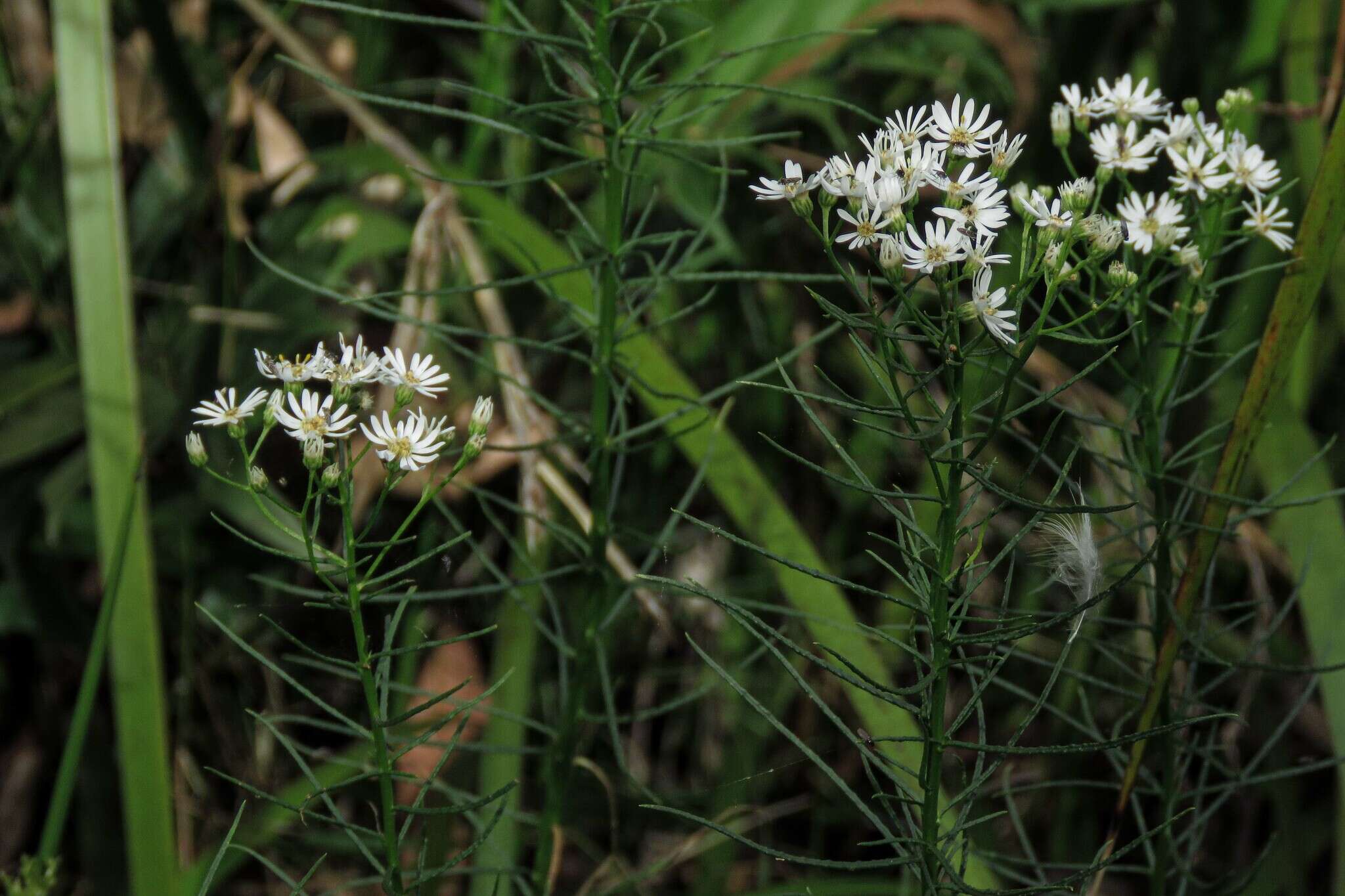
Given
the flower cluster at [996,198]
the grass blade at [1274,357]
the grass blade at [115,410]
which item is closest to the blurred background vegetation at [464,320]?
the grass blade at [115,410]

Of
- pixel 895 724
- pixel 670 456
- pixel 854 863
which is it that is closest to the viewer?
pixel 854 863

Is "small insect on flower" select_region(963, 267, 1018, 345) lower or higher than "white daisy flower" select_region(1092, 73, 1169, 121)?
lower

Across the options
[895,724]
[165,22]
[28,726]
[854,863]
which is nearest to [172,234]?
[165,22]

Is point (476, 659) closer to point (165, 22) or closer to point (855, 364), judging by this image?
point (855, 364)

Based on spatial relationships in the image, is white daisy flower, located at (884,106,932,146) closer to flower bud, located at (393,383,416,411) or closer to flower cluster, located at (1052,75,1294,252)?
flower cluster, located at (1052,75,1294,252)

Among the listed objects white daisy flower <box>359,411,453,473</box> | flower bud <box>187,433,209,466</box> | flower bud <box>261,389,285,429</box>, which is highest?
flower bud <box>261,389,285,429</box>

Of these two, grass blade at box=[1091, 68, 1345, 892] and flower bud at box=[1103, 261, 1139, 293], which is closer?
flower bud at box=[1103, 261, 1139, 293]

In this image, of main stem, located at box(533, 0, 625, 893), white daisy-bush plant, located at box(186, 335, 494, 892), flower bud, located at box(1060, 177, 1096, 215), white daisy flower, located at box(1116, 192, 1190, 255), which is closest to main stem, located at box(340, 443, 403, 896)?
white daisy-bush plant, located at box(186, 335, 494, 892)
